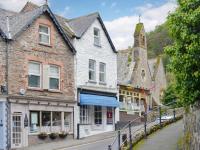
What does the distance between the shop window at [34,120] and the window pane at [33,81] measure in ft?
6.42

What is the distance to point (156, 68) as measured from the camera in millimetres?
58031

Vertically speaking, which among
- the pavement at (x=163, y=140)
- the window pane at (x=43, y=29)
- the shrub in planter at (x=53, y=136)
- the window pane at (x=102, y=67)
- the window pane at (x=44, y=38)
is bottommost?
the shrub in planter at (x=53, y=136)

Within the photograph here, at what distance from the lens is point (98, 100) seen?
125ft

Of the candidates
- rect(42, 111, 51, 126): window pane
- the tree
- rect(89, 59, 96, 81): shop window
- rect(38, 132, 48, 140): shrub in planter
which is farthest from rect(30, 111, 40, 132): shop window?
the tree

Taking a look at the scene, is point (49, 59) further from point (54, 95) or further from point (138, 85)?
point (138, 85)

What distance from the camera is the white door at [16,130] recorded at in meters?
30.1

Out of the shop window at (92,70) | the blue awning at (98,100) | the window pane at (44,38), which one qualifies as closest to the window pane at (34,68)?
the window pane at (44,38)

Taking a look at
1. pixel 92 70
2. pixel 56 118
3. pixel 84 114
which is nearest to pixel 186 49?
pixel 56 118

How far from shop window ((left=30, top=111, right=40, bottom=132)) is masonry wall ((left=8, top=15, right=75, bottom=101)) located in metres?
1.27

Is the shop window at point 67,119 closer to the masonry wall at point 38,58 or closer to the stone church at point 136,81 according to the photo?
the masonry wall at point 38,58

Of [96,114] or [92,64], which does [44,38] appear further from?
[96,114]

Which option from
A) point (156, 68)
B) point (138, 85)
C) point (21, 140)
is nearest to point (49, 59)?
point (21, 140)

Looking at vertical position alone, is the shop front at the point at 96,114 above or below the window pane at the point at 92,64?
below

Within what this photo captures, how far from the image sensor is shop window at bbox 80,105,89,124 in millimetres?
37312
